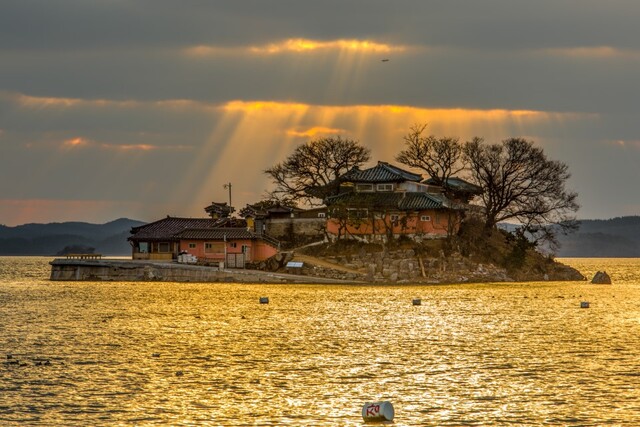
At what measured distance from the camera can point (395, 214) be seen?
129000mm

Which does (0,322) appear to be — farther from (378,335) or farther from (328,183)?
(328,183)

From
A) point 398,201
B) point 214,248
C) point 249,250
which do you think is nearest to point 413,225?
point 398,201

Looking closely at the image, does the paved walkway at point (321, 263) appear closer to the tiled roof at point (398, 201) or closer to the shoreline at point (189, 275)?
the shoreline at point (189, 275)

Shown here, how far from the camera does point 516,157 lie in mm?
135750

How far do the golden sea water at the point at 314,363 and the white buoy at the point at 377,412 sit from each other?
393mm

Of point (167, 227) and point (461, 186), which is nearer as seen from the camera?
point (167, 227)

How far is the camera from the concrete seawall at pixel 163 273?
4702 inches

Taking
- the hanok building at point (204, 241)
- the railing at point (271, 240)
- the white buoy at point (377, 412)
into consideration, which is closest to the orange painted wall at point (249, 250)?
the hanok building at point (204, 241)

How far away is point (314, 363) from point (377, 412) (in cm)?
1479

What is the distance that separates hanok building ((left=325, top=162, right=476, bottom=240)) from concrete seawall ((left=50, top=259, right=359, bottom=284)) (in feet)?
37.3

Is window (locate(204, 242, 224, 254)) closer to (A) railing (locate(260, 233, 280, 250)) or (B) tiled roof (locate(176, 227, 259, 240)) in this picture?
(B) tiled roof (locate(176, 227, 259, 240))

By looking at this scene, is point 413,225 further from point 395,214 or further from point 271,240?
point 271,240

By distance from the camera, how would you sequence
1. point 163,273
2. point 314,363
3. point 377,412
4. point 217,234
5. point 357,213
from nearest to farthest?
1. point 377,412
2. point 314,363
3. point 163,273
4. point 217,234
5. point 357,213

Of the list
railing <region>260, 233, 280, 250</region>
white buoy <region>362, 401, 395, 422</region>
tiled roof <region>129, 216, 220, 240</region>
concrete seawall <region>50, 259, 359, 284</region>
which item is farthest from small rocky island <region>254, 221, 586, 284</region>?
white buoy <region>362, 401, 395, 422</region>
